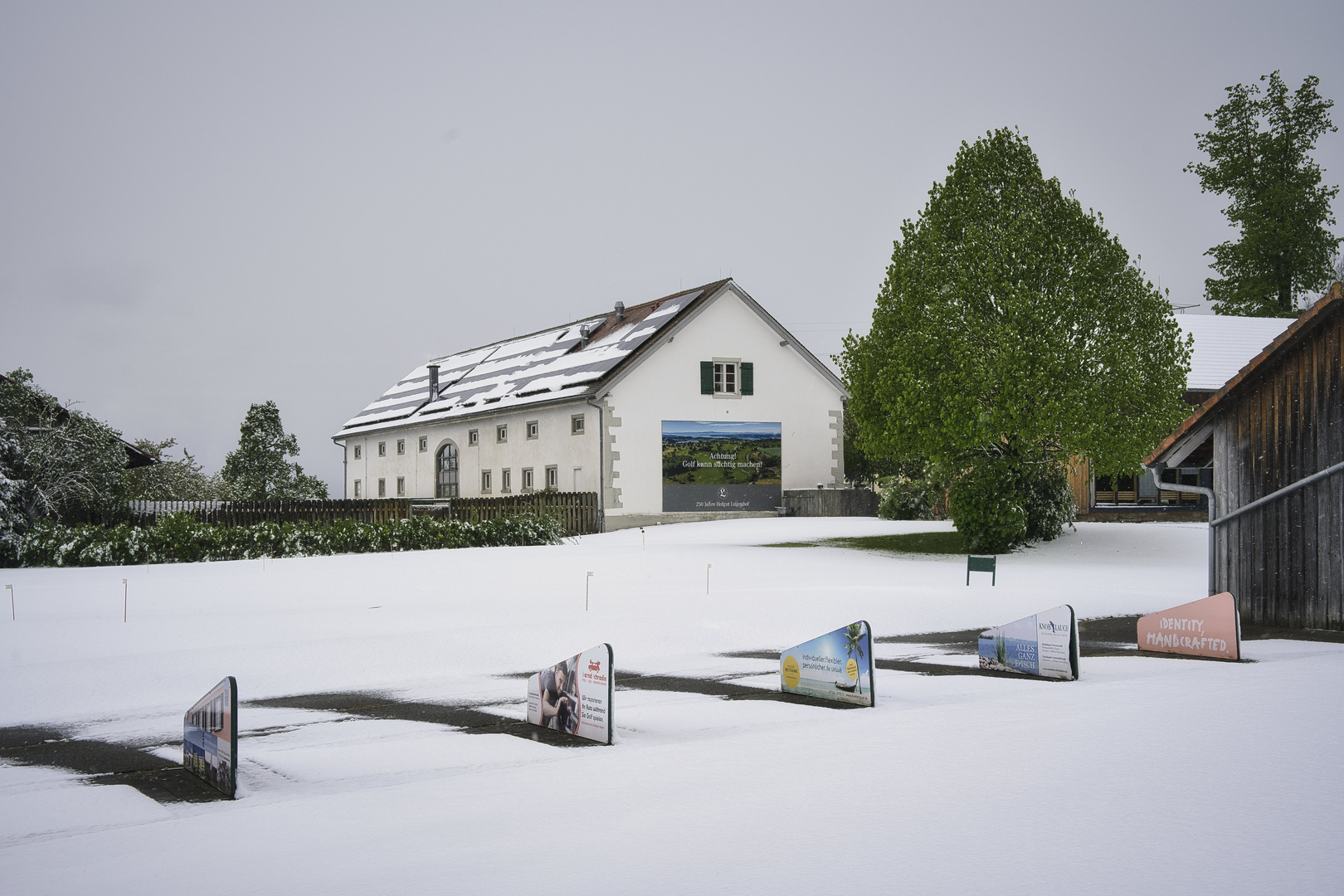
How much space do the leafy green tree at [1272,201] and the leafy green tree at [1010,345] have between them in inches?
1319

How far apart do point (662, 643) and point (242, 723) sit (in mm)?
5967

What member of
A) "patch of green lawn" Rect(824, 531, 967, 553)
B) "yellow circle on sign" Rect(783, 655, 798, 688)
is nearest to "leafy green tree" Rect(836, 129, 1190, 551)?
"patch of green lawn" Rect(824, 531, 967, 553)

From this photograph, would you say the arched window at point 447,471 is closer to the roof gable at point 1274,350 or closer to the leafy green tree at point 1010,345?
the leafy green tree at point 1010,345

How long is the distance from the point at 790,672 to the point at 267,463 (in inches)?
1965

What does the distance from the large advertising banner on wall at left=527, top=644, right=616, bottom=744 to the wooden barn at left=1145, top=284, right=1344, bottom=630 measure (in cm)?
1092

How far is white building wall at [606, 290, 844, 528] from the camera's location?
40.2 m

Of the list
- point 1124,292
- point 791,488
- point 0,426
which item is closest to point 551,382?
point 791,488

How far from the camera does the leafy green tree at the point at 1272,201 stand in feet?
182

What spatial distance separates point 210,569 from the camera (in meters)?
24.1

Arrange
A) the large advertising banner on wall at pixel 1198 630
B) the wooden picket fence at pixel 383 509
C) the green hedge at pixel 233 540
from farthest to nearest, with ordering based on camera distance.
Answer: the wooden picket fence at pixel 383 509 → the green hedge at pixel 233 540 → the large advertising banner on wall at pixel 1198 630

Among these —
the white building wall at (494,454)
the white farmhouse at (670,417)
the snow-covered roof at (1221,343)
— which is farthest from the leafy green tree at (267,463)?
the snow-covered roof at (1221,343)

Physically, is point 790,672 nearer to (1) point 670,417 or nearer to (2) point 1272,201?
(1) point 670,417

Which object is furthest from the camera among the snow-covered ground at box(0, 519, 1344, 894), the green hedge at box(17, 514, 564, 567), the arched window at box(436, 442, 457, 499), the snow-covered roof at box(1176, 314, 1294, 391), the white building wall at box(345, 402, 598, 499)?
the arched window at box(436, 442, 457, 499)

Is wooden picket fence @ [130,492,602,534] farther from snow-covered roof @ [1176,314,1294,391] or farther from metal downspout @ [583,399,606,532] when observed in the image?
snow-covered roof @ [1176,314,1294,391]
